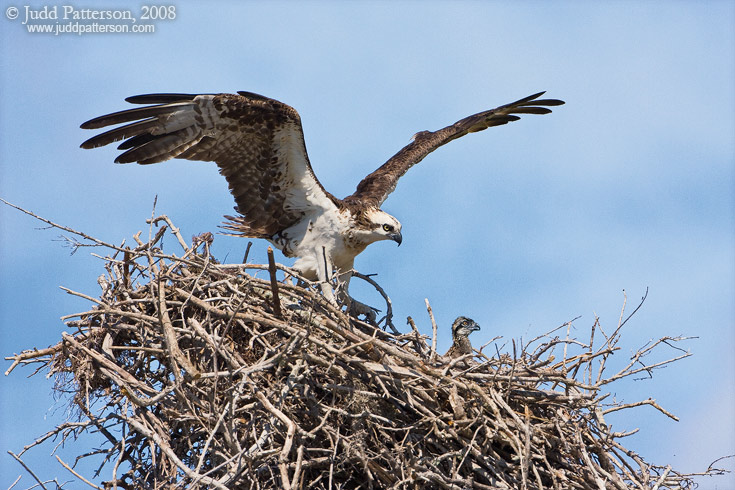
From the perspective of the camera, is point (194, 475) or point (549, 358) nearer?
point (194, 475)

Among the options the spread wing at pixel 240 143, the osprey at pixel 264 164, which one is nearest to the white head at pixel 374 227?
the osprey at pixel 264 164

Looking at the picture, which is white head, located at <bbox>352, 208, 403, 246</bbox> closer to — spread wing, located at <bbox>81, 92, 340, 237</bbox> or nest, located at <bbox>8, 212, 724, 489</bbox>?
spread wing, located at <bbox>81, 92, 340, 237</bbox>

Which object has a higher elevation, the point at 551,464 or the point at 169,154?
the point at 169,154

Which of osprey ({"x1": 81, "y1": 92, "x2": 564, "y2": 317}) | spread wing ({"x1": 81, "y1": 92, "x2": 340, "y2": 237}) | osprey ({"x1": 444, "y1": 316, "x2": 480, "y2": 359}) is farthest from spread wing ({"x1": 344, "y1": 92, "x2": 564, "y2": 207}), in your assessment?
osprey ({"x1": 444, "y1": 316, "x2": 480, "y2": 359})

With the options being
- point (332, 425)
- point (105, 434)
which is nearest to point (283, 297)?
point (332, 425)

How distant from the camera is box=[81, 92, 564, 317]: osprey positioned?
6836 millimetres

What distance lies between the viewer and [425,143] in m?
9.52

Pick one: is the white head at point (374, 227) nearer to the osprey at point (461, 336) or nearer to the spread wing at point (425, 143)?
the spread wing at point (425, 143)

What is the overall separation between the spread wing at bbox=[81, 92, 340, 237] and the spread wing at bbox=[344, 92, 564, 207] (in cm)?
91

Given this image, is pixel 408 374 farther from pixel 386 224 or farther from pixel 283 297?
pixel 386 224

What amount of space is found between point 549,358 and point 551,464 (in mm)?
797

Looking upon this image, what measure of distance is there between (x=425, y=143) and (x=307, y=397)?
4.81 metres

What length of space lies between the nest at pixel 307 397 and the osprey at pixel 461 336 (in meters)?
0.84

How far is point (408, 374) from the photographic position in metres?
5.41
